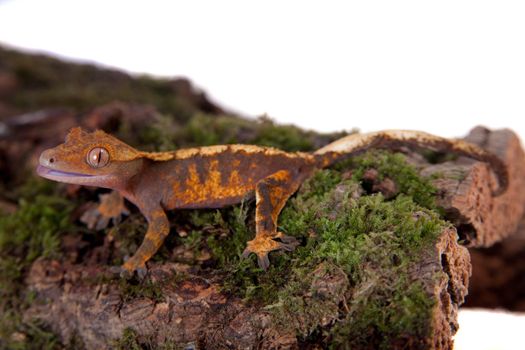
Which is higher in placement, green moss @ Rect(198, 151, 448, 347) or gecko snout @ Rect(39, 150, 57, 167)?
gecko snout @ Rect(39, 150, 57, 167)

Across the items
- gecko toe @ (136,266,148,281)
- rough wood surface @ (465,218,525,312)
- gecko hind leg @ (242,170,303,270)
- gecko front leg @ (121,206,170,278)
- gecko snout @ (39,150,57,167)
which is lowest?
rough wood surface @ (465,218,525,312)

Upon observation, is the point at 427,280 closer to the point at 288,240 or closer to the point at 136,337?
the point at 288,240

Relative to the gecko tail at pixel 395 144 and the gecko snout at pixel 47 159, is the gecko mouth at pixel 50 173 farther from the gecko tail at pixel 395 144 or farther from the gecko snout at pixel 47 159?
the gecko tail at pixel 395 144

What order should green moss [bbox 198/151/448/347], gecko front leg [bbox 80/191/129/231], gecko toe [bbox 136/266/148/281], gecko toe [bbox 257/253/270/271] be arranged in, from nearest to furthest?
green moss [bbox 198/151/448/347]
gecko toe [bbox 257/253/270/271]
gecko toe [bbox 136/266/148/281]
gecko front leg [bbox 80/191/129/231]

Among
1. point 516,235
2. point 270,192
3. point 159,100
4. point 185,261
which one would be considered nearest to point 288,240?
point 270,192

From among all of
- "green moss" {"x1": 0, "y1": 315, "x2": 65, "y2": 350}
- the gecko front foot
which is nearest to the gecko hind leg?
the gecko front foot

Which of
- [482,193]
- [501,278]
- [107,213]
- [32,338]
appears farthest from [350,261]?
[501,278]

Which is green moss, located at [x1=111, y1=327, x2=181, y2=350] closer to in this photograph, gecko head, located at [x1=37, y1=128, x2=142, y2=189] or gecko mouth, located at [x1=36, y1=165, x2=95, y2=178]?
gecko head, located at [x1=37, y1=128, x2=142, y2=189]
